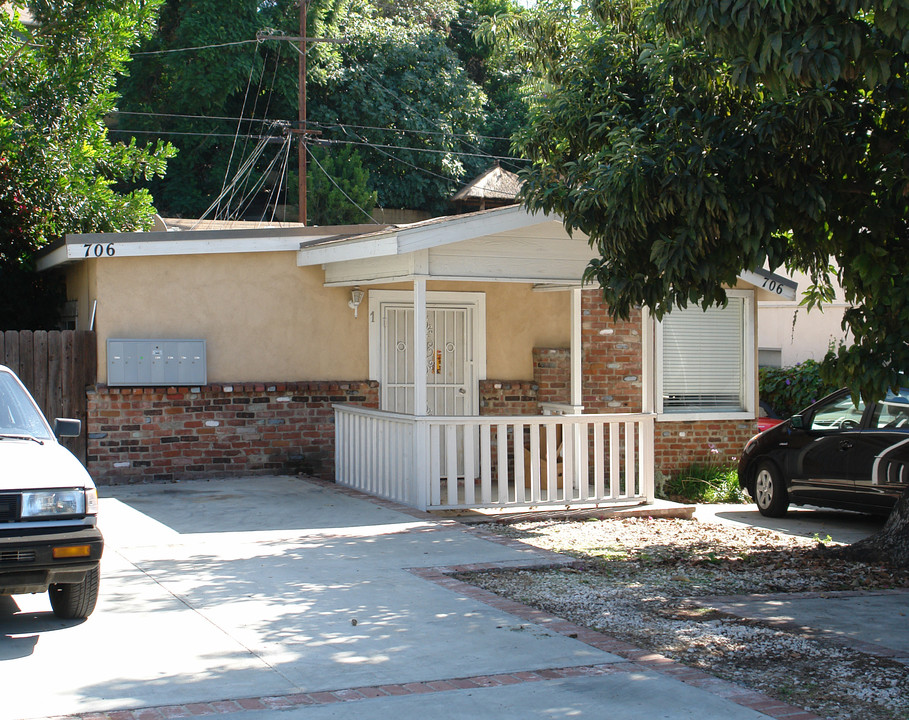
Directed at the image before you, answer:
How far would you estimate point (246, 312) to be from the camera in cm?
1210

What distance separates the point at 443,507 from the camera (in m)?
10.3

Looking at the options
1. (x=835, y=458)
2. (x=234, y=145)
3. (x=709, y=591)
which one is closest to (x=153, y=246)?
(x=709, y=591)

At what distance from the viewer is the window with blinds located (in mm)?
13391

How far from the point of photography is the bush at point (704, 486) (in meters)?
13.1

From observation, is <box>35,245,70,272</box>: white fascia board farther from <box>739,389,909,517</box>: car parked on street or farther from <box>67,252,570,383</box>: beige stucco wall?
<box>739,389,909,517</box>: car parked on street

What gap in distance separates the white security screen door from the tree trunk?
17.7ft

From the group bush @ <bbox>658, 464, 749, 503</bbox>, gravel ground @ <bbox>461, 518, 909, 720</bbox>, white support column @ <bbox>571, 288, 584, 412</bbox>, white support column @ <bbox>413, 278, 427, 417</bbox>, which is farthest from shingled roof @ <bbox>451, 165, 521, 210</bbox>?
gravel ground @ <bbox>461, 518, 909, 720</bbox>

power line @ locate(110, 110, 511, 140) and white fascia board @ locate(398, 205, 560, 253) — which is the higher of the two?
power line @ locate(110, 110, 511, 140)

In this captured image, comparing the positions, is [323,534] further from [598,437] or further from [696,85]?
[696,85]

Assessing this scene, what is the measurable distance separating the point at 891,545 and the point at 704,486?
15.6 feet

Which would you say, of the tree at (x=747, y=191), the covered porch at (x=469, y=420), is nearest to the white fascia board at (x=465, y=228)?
the covered porch at (x=469, y=420)

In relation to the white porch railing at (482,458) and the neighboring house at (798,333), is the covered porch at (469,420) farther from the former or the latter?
the neighboring house at (798,333)

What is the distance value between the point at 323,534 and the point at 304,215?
16.2 metres

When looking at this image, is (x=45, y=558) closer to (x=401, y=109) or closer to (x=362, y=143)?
(x=362, y=143)
